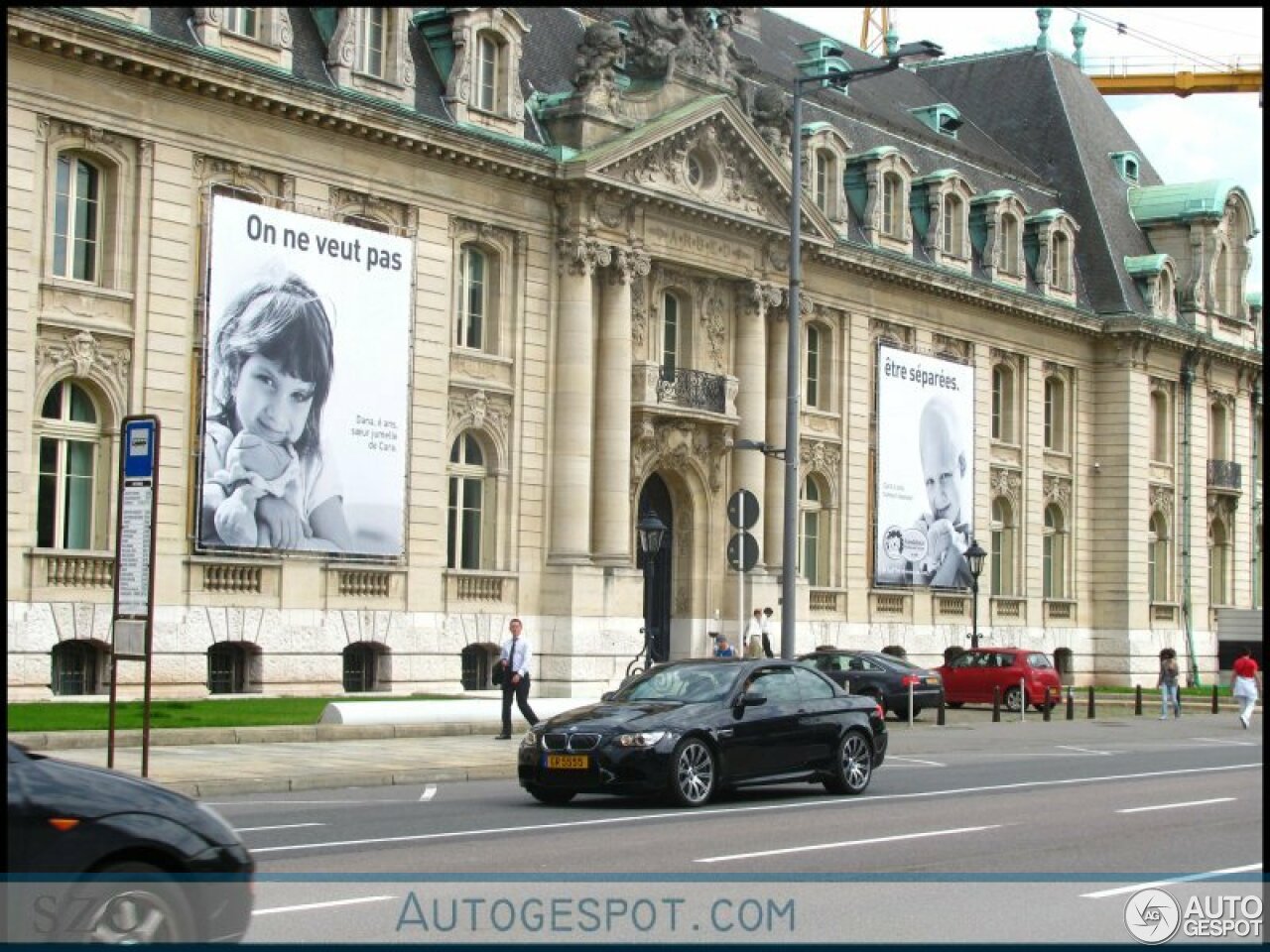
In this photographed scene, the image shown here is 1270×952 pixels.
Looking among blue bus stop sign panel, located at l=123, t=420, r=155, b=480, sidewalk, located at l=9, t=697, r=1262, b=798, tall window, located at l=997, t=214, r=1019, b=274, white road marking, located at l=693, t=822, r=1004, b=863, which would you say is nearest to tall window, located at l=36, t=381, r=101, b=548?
sidewalk, located at l=9, t=697, r=1262, b=798

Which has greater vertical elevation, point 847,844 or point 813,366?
point 813,366

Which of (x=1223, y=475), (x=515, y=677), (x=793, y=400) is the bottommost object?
(x=515, y=677)

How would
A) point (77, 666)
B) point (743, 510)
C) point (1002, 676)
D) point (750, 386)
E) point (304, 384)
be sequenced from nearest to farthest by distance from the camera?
point (743, 510), point (77, 666), point (304, 384), point (1002, 676), point (750, 386)

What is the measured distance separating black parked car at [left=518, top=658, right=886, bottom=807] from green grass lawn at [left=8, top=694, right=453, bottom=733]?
8516mm

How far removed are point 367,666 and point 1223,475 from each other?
40.7 meters

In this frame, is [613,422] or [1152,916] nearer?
[1152,916]

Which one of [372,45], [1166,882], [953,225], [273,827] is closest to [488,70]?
[372,45]

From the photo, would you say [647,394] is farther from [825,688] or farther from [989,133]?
[989,133]

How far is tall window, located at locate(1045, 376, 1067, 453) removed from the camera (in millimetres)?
64875

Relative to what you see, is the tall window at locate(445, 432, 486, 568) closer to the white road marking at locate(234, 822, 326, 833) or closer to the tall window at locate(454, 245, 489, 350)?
the tall window at locate(454, 245, 489, 350)

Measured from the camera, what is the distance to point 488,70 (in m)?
43.9

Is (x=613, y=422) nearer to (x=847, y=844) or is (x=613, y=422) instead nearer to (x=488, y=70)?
(x=488, y=70)

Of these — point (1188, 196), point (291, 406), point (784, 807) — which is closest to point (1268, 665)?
point (784, 807)

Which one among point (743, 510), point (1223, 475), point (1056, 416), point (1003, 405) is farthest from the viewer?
point (1223, 475)
